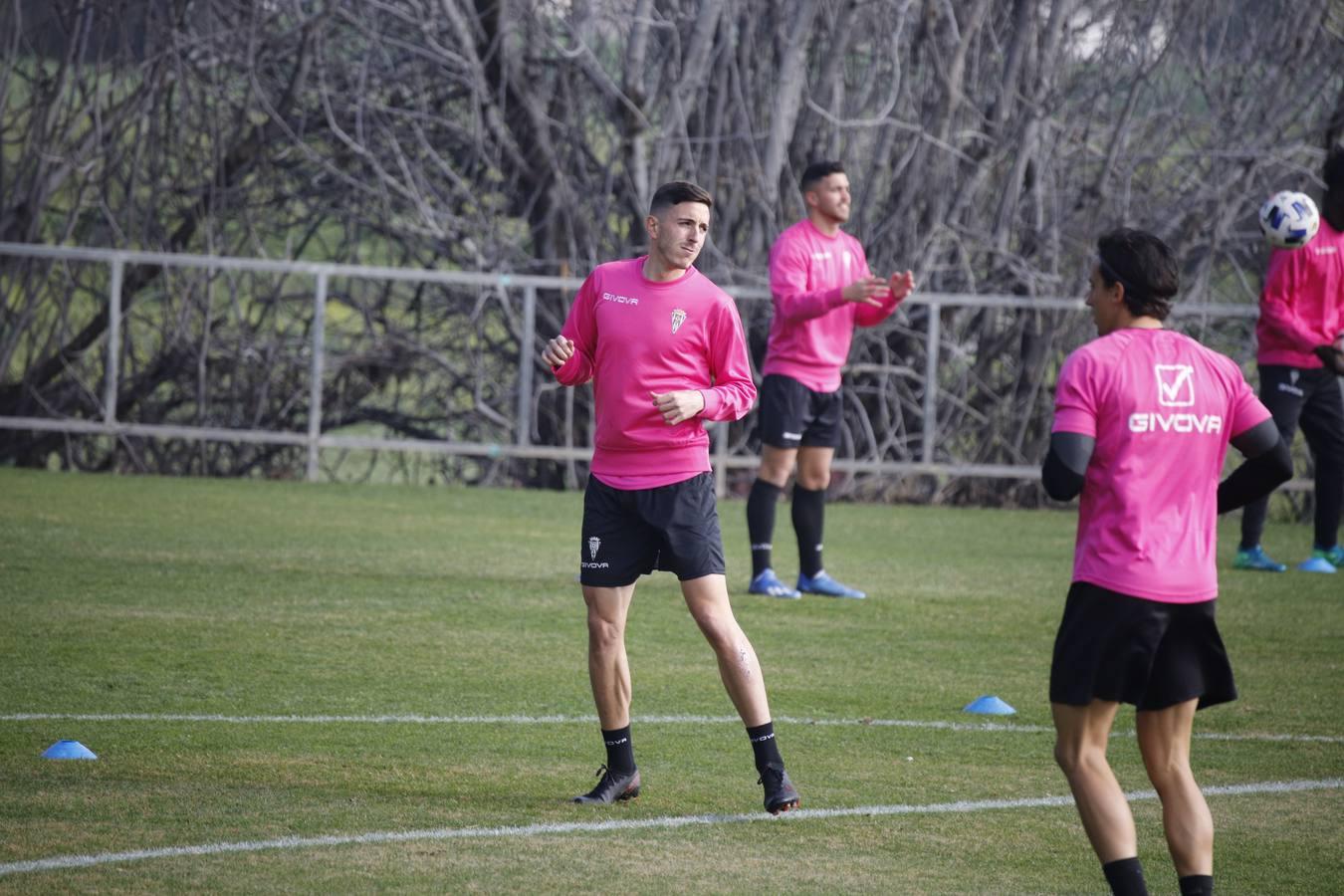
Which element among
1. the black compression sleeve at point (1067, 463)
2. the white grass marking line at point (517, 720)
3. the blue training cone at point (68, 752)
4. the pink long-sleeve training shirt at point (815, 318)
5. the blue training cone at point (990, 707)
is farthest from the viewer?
the pink long-sleeve training shirt at point (815, 318)

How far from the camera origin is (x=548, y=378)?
17.5m

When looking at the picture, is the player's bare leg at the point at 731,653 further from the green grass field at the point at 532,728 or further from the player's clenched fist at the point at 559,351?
the player's clenched fist at the point at 559,351

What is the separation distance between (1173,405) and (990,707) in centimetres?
322

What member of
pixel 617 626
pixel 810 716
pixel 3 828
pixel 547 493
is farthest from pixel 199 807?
pixel 547 493

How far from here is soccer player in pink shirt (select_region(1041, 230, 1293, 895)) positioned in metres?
4.30

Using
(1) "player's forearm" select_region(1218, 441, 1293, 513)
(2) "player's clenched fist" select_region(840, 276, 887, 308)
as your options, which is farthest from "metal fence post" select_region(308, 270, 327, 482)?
(1) "player's forearm" select_region(1218, 441, 1293, 513)

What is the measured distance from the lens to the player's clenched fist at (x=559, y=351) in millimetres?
5781

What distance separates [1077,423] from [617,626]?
1991 mm

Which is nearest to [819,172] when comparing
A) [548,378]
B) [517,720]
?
[517,720]

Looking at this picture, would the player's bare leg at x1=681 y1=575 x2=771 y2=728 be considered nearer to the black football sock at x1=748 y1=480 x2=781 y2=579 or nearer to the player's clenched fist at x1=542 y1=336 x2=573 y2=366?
the player's clenched fist at x1=542 y1=336 x2=573 y2=366

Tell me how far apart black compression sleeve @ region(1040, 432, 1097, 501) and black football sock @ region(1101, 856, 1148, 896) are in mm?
890

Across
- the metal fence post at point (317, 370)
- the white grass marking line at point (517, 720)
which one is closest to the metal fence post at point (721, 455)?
the metal fence post at point (317, 370)

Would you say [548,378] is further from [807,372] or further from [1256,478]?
[1256,478]

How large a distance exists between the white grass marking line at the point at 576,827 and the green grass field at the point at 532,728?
2 cm
